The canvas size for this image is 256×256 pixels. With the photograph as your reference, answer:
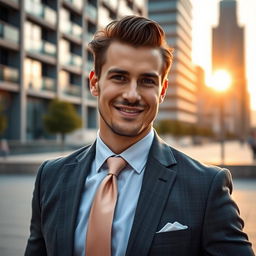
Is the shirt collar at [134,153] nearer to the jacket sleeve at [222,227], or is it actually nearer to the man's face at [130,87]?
the man's face at [130,87]

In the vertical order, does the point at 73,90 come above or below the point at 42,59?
below

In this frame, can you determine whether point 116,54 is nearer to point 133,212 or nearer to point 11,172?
point 133,212

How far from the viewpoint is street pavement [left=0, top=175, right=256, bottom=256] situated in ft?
20.2

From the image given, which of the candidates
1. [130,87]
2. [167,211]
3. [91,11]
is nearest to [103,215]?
[167,211]

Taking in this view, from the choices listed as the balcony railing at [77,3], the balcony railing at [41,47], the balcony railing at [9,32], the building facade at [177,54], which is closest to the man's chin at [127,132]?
the balcony railing at [9,32]

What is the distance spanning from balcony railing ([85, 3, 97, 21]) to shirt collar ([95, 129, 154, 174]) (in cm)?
4527

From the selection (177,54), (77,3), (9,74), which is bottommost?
(9,74)

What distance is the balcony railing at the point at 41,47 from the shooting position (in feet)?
116

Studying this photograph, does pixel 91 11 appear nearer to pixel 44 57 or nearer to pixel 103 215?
pixel 44 57

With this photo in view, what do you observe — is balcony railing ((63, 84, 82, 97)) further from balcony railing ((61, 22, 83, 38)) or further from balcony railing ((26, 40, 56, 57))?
balcony railing ((61, 22, 83, 38))

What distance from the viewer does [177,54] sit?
10006 cm

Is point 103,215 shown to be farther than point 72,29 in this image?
No

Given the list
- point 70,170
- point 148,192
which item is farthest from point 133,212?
point 70,170

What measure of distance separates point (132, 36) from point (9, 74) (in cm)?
3217
